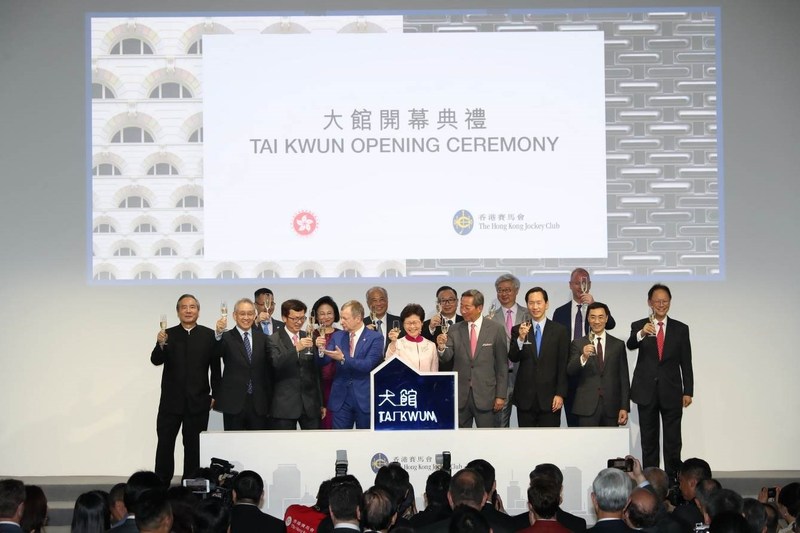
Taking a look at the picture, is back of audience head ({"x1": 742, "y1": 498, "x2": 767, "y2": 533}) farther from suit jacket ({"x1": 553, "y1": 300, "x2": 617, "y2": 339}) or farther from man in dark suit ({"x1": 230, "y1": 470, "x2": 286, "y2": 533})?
suit jacket ({"x1": 553, "y1": 300, "x2": 617, "y2": 339})

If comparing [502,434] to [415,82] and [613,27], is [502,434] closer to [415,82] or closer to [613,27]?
[415,82]

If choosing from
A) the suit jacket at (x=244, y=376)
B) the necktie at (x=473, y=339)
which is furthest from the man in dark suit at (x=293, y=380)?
the necktie at (x=473, y=339)

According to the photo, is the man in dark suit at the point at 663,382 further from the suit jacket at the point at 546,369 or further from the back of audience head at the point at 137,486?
the back of audience head at the point at 137,486

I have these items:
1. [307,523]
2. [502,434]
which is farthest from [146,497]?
[502,434]

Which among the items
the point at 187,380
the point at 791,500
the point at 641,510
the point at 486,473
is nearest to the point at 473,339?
the point at 187,380

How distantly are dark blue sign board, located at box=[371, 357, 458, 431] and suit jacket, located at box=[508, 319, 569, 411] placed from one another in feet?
3.24

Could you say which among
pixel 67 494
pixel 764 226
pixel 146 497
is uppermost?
pixel 764 226

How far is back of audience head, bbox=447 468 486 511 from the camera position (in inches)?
158

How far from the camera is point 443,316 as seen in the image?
7.19 metres

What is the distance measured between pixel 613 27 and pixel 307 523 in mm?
5197

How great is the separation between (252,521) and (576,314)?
3618 mm

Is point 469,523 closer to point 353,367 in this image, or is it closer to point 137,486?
point 137,486

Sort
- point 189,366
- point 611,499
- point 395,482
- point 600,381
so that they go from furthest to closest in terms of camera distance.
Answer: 1. point 189,366
2. point 600,381
3. point 395,482
4. point 611,499

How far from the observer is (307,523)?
14.8ft
